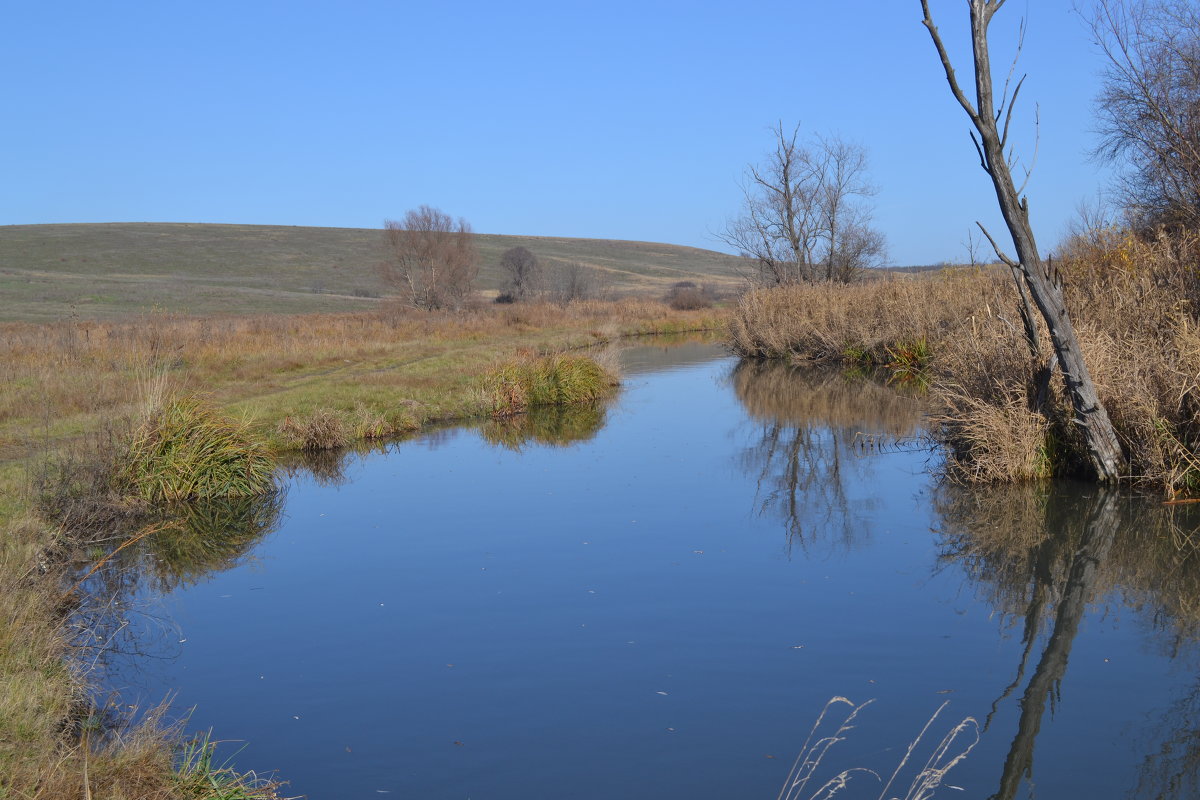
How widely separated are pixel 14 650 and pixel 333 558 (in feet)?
12.9

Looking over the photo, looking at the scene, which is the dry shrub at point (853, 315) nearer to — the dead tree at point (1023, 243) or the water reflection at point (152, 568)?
the dead tree at point (1023, 243)

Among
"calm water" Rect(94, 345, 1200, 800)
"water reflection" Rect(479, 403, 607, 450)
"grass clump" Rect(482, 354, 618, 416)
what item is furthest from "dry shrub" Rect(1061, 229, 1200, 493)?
"grass clump" Rect(482, 354, 618, 416)

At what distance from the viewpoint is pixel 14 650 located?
579 cm

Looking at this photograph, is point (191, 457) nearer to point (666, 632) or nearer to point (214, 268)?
point (666, 632)

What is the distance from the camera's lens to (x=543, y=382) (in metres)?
20.0

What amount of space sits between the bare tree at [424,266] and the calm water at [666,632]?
32762 millimetres

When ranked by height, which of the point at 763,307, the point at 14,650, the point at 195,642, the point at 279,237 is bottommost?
the point at 195,642

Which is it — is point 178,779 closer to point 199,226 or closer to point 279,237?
point 279,237

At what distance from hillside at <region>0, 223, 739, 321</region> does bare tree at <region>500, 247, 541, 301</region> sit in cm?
681

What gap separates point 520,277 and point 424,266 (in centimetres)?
1406

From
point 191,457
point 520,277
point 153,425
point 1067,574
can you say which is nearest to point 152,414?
point 153,425

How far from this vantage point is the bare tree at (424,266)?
45000mm

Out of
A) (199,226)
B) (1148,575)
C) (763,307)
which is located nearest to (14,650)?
(1148,575)

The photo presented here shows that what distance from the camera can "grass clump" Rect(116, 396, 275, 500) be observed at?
11.3 metres
